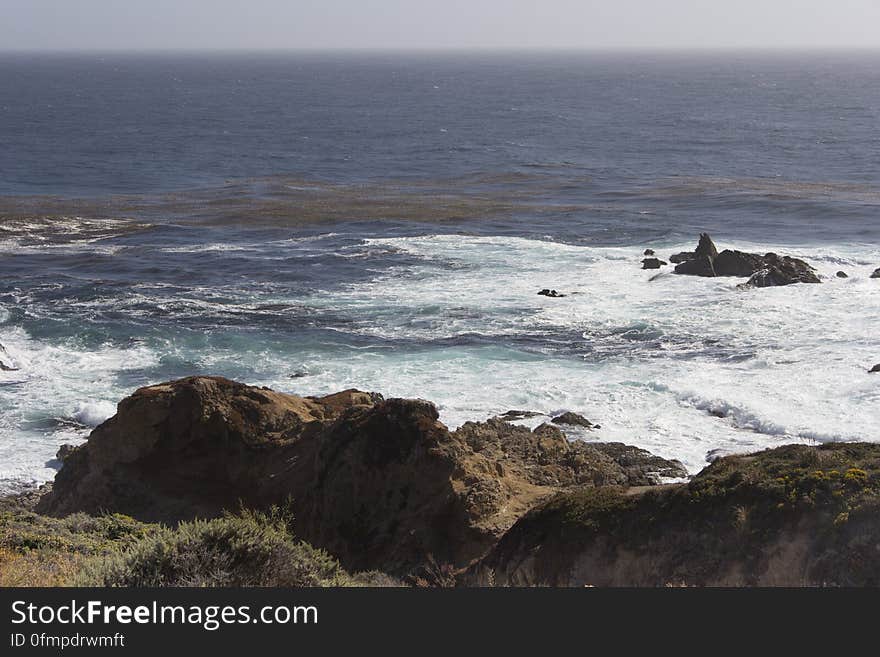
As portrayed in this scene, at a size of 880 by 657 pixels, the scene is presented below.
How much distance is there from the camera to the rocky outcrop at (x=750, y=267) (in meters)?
41.7

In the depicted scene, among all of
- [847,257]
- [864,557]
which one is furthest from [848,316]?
[864,557]

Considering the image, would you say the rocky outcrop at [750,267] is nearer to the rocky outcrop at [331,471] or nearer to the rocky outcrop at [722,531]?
the rocky outcrop at [331,471]

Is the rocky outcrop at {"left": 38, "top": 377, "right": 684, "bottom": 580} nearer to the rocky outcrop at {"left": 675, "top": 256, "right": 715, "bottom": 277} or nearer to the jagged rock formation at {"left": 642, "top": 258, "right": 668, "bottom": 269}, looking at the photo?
the rocky outcrop at {"left": 675, "top": 256, "right": 715, "bottom": 277}

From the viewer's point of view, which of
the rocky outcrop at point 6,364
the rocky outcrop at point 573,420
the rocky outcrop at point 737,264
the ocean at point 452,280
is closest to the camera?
the rocky outcrop at point 573,420

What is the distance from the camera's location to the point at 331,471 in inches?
695

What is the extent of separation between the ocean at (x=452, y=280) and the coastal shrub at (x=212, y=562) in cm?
1495

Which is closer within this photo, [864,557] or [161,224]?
[864,557]

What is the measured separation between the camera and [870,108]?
Result: 139750 millimetres

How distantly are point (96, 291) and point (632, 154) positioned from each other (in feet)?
199

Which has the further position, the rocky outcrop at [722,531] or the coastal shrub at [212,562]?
the rocky outcrop at [722,531]

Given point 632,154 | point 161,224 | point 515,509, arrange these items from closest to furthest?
point 515,509
point 161,224
point 632,154

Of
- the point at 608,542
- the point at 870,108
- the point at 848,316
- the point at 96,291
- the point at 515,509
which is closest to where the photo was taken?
the point at 608,542

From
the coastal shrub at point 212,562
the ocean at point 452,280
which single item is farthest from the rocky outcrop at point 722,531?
the ocean at point 452,280

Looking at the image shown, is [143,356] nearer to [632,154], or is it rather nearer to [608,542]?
[608,542]
